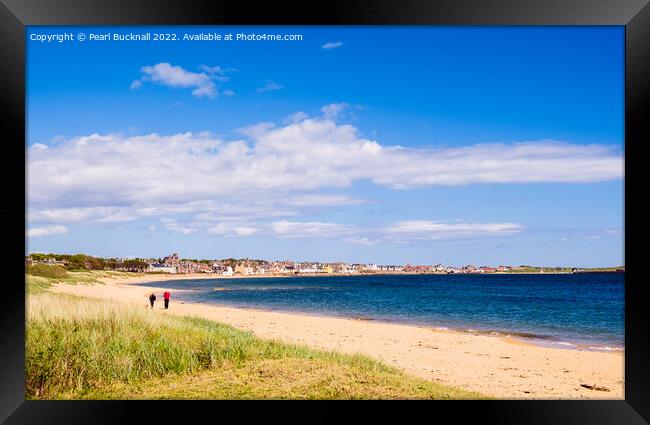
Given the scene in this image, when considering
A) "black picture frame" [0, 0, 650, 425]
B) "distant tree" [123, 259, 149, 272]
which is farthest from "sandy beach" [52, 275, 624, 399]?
"distant tree" [123, 259, 149, 272]

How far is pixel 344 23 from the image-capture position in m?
4.43

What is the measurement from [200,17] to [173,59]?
12500 mm

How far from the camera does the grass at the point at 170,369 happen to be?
498 centimetres

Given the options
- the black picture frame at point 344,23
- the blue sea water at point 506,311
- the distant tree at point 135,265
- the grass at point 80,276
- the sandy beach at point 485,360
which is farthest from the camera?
the distant tree at point 135,265

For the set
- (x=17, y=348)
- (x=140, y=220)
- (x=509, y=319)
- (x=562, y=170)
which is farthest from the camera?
(x=562, y=170)

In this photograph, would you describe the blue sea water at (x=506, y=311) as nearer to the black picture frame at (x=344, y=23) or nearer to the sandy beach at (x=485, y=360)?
the sandy beach at (x=485, y=360)

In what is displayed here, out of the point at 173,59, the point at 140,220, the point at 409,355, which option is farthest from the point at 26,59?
the point at 140,220

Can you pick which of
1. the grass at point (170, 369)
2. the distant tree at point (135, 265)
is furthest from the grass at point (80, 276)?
the grass at point (170, 369)

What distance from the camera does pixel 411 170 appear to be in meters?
38.2

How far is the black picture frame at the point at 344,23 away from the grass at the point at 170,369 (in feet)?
1.52

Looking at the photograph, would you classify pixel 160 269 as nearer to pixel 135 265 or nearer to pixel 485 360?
pixel 135 265

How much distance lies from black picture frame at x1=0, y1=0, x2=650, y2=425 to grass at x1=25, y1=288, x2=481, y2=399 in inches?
18.2

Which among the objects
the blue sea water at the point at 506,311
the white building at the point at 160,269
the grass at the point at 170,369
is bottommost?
the blue sea water at the point at 506,311

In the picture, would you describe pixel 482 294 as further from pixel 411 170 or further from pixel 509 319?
pixel 509 319
